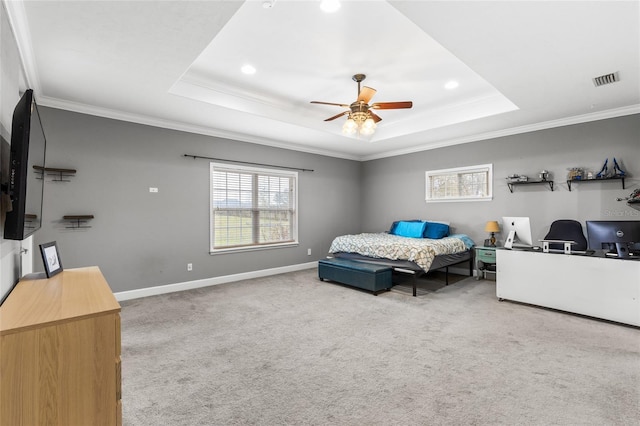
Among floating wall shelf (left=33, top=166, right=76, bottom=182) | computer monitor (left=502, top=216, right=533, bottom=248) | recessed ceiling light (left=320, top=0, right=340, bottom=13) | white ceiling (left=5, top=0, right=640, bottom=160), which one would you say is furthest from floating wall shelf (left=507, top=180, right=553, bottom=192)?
floating wall shelf (left=33, top=166, right=76, bottom=182)

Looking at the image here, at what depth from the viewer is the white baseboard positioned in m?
4.27

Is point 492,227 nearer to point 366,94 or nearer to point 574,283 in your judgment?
point 574,283

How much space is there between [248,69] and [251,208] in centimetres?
271

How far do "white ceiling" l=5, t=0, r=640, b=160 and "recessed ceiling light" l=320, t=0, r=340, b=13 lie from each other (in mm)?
55

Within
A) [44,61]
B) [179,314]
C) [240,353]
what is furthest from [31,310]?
[44,61]

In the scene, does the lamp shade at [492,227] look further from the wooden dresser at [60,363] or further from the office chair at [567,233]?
the wooden dresser at [60,363]

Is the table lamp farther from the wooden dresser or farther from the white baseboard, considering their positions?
the wooden dresser

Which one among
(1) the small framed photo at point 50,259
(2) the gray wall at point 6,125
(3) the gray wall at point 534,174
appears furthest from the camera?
(3) the gray wall at point 534,174

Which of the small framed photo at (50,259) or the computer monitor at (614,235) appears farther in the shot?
the computer monitor at (614,235)

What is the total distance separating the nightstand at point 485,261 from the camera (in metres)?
5.03

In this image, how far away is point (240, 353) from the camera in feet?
8.71

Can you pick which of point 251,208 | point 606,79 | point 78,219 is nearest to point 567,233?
point 606,79

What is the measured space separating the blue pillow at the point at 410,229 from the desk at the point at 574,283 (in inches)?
67.8

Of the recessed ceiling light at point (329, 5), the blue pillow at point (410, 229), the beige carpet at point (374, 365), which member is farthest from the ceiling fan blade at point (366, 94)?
the blue pillow at point (410, 229)
